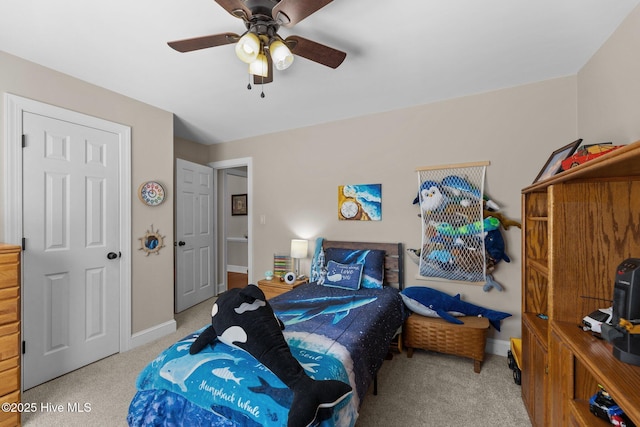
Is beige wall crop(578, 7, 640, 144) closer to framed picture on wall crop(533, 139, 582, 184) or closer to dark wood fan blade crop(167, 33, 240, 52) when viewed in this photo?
framed picture on wall crop(533, 139, 582, 184)

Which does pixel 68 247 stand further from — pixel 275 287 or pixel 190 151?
pixel 190 151

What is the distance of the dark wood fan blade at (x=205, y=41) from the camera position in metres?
1.42

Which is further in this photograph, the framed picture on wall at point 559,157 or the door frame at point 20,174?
the door frame at point 20,174

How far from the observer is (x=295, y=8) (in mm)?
1222

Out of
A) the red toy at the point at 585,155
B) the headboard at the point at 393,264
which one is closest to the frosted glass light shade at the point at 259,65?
the red toy at the point at 585,155

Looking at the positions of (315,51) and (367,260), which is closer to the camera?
(315,51)

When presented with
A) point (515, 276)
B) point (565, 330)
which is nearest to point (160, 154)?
point (565, 330)

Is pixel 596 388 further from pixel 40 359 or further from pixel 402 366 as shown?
pixel 40 359

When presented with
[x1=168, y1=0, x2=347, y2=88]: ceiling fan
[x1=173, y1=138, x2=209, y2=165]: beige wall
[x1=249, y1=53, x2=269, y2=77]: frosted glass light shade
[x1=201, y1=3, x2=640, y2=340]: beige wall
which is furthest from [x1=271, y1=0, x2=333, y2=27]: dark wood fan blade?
[x1=173, y1=138, x2=209, y2=165]: beige wall

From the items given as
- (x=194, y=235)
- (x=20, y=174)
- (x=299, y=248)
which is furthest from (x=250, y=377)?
(x=194, y=235)

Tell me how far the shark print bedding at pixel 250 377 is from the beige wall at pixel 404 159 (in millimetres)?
1332

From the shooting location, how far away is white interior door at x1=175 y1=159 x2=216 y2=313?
361 centimetres

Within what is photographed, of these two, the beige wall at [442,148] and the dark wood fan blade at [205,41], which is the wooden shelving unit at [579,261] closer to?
the beige wall at [442,148]

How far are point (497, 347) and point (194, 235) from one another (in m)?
3.80
